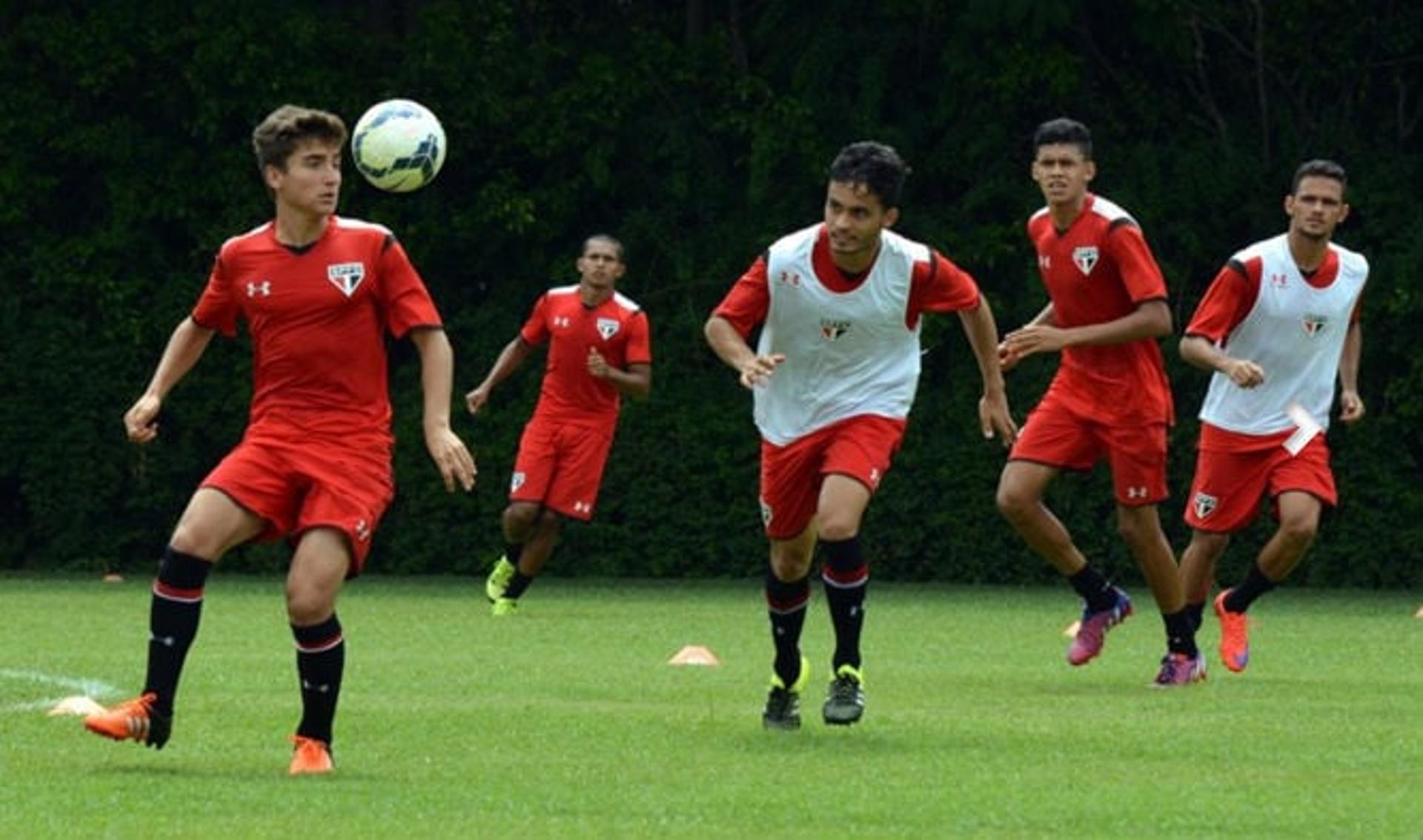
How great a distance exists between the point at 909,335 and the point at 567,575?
42.6ft

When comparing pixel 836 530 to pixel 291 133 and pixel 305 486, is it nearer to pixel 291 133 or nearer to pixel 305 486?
pixel 305 486

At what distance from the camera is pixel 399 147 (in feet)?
40.3

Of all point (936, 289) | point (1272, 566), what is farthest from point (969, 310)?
point (1272, 566)

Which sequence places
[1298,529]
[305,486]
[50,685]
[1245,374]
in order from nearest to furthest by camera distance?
[305,486]
[1245,374]
[50,685]
[1298,529]

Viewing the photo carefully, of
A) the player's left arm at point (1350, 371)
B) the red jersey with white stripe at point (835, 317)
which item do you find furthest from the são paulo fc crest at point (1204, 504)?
the red jersey with white stripe at point (835, 317)

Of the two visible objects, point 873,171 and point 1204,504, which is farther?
point 1204,504

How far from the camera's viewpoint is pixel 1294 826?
7.40m

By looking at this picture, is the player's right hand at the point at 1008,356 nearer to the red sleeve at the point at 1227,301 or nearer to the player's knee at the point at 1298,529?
the red sleeve at the point at 1227,301

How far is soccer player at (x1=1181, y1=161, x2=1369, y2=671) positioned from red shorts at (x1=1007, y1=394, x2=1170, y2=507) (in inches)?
14.4

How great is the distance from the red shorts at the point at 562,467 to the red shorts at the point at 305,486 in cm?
891

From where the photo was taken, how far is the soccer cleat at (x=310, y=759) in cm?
848

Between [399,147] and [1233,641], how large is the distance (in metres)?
4.01

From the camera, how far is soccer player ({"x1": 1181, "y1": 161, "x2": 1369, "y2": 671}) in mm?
12484

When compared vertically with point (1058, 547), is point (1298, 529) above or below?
above
